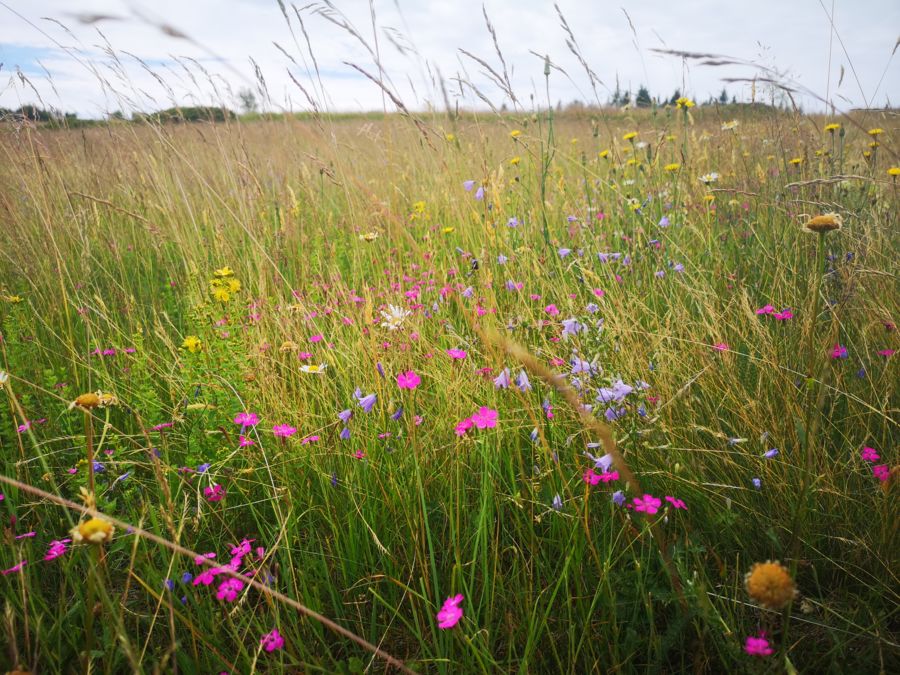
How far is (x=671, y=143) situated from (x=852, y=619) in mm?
4374

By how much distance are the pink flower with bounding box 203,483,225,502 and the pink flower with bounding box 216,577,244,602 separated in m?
0.25

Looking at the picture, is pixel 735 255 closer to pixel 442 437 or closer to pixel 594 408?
pixel 594 408

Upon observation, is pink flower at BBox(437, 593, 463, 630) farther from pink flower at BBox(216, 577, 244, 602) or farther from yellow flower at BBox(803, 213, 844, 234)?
yellow flower at BBox(803, 213, 844, 234)

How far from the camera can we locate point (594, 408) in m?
1.23

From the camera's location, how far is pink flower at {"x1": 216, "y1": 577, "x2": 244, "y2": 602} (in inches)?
39.4

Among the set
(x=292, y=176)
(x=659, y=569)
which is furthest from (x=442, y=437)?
(x=292, y=176)

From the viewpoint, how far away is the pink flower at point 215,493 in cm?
127

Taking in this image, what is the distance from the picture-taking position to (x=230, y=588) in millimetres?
1035

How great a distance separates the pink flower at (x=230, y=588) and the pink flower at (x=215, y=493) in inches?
10.0

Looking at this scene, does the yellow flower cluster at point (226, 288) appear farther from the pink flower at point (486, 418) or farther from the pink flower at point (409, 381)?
the pink flower at point (486, 418)

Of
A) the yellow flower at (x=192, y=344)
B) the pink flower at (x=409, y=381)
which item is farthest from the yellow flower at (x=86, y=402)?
the yellow flower at (x=192, y=344)

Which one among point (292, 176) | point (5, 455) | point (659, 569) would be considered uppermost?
point (292, 176)

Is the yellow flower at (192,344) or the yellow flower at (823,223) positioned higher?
the yellow flower at (823,223)

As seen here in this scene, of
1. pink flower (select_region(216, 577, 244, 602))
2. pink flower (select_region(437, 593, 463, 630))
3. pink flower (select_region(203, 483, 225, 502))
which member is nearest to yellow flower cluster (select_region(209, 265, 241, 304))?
pink flower (select_region(203, 483, 225, 502))
